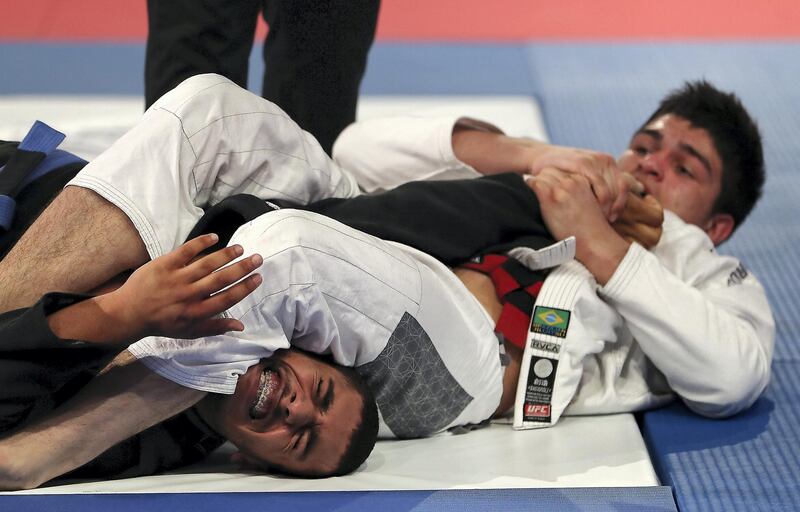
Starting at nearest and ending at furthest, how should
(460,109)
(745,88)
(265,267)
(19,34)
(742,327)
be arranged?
(265,267) → (742,327) → (460,109) → (745,88) → (19,34)

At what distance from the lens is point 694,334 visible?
1.88 meters

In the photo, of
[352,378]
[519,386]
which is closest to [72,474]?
[352,378]

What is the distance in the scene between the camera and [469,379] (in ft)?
5.90

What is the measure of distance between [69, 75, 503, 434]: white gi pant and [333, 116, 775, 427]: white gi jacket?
Result: 186mm

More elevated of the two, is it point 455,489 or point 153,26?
point 153,26

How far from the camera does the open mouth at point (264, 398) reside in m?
1.52

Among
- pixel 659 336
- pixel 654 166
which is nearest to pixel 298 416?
pixel 659 336

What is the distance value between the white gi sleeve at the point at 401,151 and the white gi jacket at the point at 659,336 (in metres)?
0.44

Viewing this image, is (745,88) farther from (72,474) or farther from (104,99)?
(72,474)

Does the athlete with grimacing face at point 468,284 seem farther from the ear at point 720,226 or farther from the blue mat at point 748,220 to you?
the blue mat at point 748,220

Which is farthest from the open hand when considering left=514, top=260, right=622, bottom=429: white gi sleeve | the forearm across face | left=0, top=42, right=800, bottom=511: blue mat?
left=0, top=42, right=800, bottom=511: blue mat

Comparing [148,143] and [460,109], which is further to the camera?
[460,109]

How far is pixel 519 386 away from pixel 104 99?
2272 millimetres

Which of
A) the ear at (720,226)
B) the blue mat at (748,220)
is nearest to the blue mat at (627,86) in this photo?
the blue mat at (748,220)
